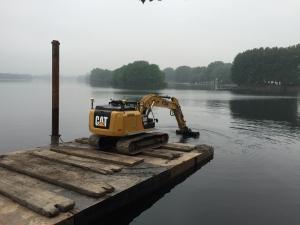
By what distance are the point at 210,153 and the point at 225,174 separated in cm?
226

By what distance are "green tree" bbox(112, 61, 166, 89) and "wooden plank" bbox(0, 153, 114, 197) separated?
155402mm

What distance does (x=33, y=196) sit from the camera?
967 cm

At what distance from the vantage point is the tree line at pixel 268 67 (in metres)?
130

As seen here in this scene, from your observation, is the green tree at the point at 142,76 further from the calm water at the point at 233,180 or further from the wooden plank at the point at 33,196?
the wooden plank at the point at 33,196

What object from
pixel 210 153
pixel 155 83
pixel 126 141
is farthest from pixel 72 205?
pixel 155 83

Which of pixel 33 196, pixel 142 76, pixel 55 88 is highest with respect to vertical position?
pixel 142 76

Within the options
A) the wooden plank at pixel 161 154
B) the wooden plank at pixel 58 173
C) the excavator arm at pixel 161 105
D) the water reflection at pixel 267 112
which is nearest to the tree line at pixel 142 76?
the water reflection at pixel 267 112

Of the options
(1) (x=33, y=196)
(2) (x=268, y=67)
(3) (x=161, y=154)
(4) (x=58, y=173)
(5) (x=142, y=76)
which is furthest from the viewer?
(5) (x=142, y=76)

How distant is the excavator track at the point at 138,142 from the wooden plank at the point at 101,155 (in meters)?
0.39

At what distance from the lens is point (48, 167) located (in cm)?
1284

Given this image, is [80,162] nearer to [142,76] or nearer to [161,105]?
[161,105]

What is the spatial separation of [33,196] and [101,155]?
200 inches

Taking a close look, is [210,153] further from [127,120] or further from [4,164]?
[4,164]

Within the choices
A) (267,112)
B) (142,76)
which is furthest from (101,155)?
(142,76)
